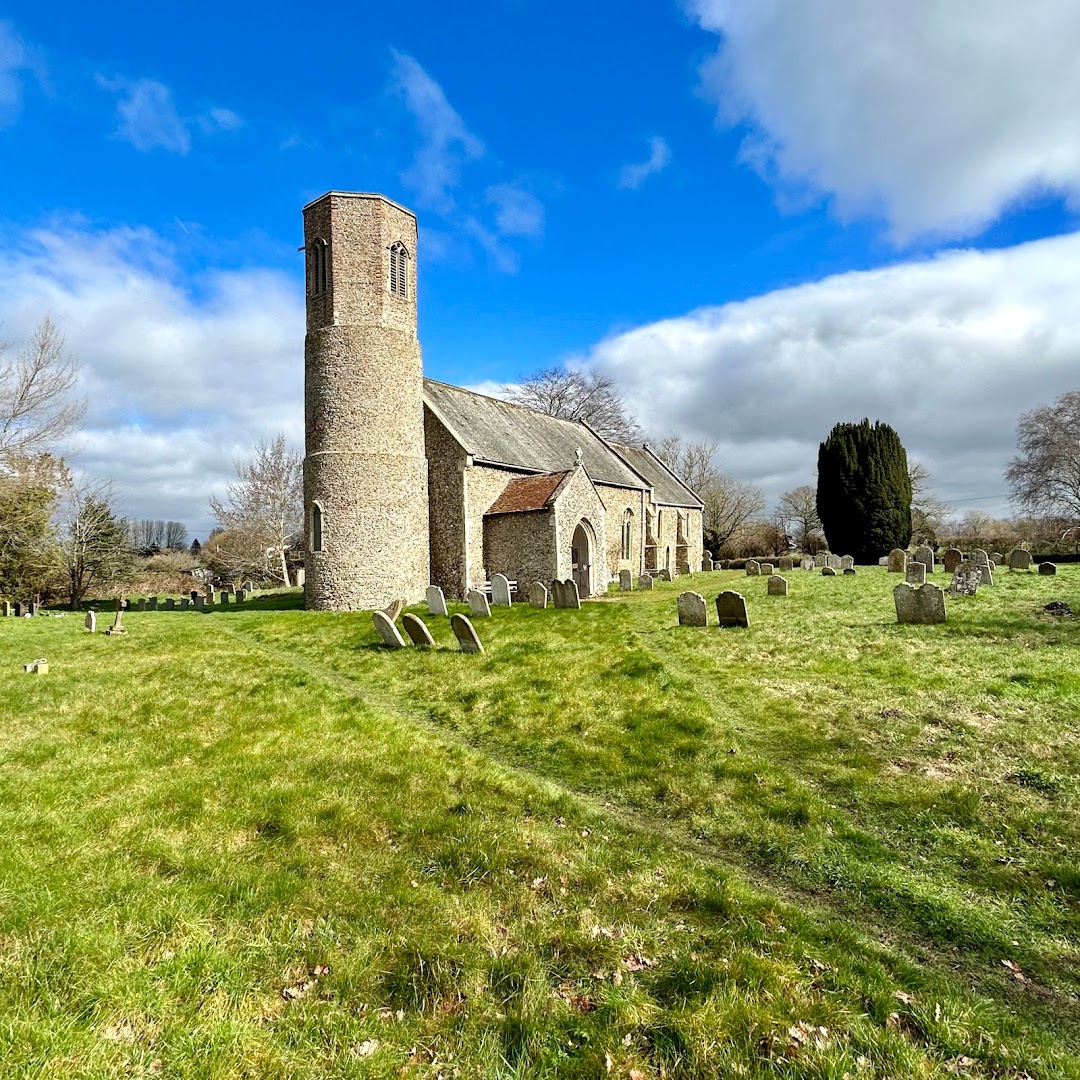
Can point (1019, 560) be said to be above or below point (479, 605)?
above

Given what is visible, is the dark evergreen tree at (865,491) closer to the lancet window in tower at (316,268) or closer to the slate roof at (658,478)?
the slate roof at (658,478)

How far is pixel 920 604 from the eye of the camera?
11.2 meters

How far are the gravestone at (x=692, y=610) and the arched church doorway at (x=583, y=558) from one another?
29.4 ft

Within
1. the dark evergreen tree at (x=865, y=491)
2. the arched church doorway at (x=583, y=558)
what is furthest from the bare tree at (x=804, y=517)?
the arched church doorway at (x=583, y=558)

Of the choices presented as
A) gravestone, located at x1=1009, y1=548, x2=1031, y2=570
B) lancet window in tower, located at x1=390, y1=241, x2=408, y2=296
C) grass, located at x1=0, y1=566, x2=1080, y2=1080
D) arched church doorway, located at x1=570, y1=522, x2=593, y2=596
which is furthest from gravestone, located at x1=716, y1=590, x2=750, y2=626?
gravestone, located at x1=1009, y1=548, x2=1031, y2=570

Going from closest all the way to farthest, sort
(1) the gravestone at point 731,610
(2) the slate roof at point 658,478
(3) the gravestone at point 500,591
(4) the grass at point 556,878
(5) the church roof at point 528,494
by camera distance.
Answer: (4) the grass at point 556,878 < (1) the gravestone at point 731,610 < (3) the gravestone at point 500,591 < (5) the church roof at point 528,494 < (2) the slate roof at point 658,478

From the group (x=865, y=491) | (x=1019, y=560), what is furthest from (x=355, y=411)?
(x=865, y=491)

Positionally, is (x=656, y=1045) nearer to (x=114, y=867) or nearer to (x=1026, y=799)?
(x=114, y=867)

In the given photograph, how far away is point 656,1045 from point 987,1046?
1.50 metres

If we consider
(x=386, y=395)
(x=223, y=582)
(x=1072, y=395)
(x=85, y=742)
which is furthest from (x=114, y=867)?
(x=1072, y=395)

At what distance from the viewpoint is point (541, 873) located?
414 cm

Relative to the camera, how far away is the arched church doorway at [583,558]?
21.7m

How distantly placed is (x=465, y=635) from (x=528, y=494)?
10.3 metres

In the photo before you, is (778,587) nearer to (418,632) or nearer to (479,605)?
(479,605)
